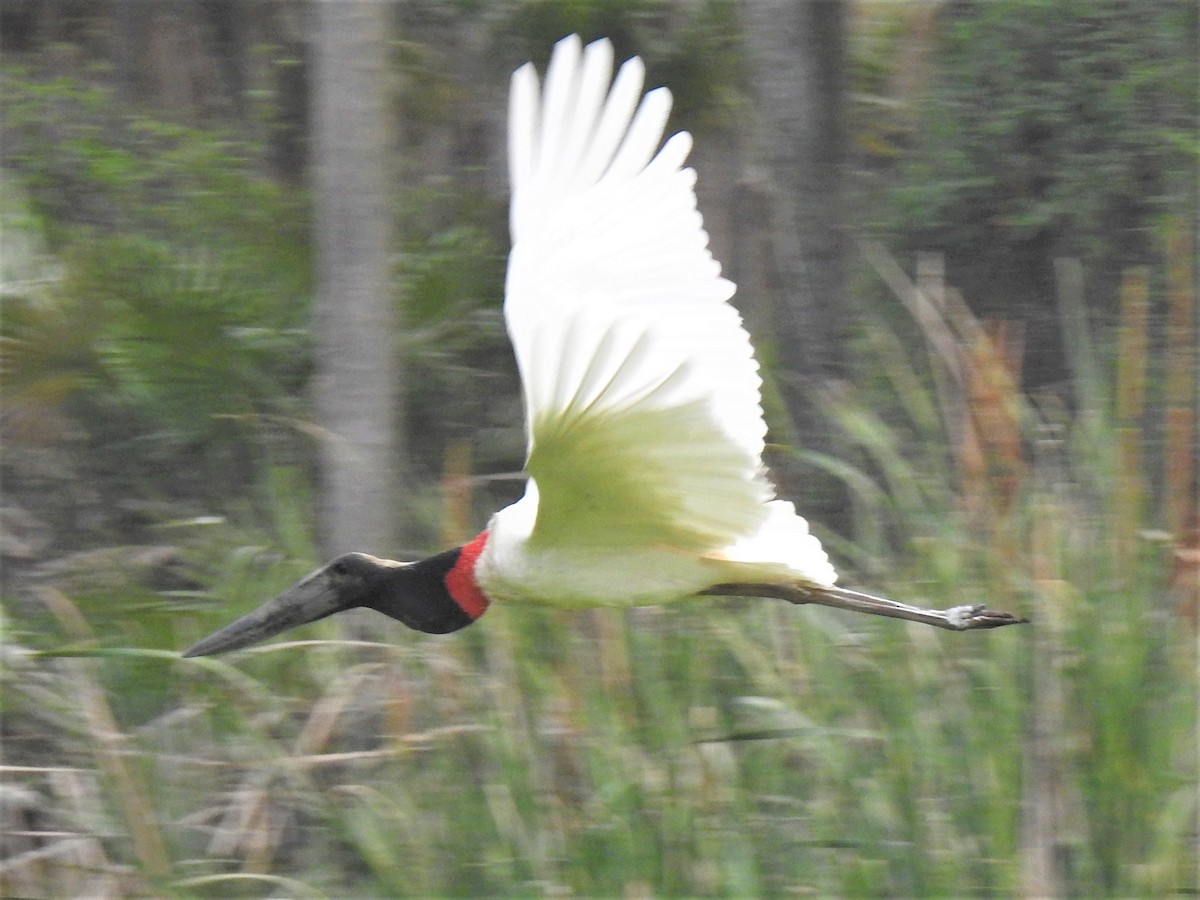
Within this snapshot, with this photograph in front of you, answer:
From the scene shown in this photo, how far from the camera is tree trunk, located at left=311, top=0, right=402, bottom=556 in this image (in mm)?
4859

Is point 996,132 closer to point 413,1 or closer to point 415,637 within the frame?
point 413,1

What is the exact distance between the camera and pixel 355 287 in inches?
194

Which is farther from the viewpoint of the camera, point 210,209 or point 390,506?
point 210,209

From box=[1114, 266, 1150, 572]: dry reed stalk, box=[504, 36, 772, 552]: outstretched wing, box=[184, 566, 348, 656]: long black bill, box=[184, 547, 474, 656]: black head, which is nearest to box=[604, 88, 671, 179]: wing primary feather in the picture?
box=[504, 36, 772, 552]: outstretched wing

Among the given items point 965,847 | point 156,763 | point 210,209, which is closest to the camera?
point 965,847

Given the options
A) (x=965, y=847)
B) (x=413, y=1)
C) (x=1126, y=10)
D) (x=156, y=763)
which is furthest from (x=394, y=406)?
(x=1126, y=10)

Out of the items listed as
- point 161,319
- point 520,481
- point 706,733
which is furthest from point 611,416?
point 520,481

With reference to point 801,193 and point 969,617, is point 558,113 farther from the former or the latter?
point 801,193

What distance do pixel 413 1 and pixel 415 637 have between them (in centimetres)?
375

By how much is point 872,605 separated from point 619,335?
1179 millimetres

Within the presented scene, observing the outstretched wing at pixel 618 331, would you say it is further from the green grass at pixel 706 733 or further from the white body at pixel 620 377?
the green grass at pixel 706 733

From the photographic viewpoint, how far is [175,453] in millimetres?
6055

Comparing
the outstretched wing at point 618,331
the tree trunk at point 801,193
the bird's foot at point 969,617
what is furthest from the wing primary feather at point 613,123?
the tree trunk at point 801,193

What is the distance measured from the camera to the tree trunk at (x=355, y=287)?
191 inches
